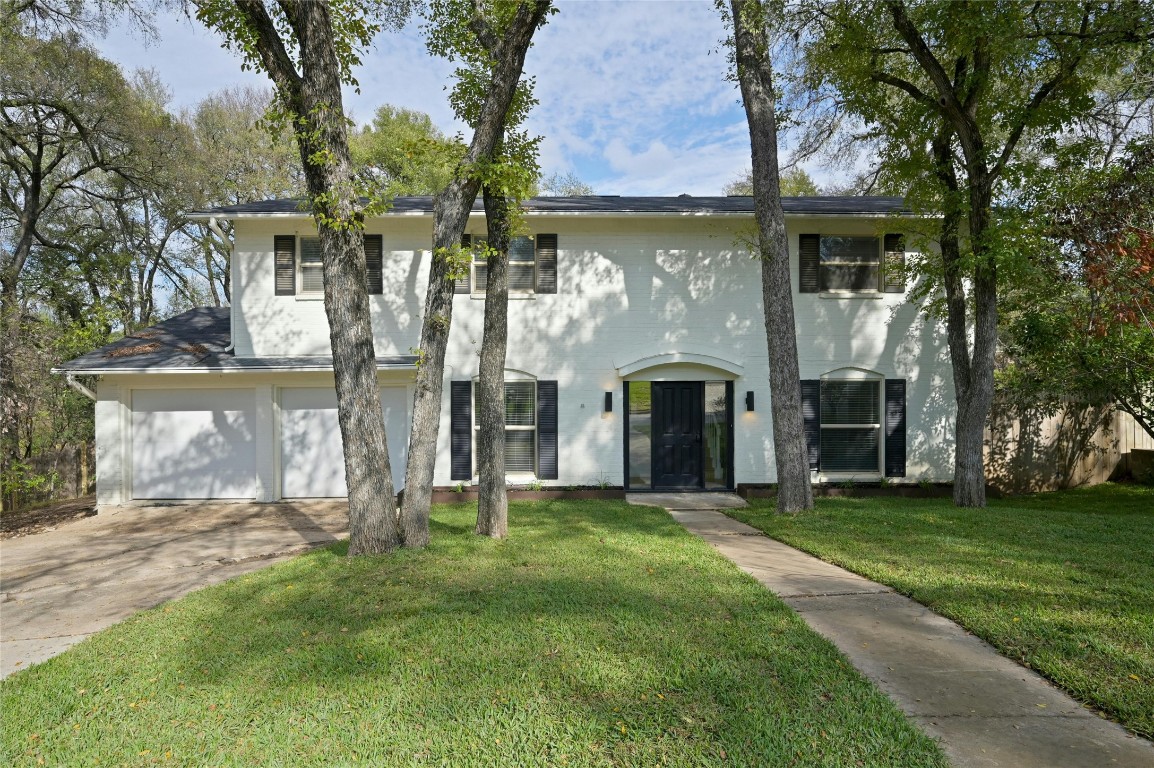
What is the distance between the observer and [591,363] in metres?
10.5

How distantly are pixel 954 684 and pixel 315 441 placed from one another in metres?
9.94

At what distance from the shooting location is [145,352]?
10375 millimetres

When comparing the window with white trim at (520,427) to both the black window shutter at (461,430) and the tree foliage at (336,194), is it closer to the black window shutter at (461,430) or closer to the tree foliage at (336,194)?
the black window shutter at (461,430)

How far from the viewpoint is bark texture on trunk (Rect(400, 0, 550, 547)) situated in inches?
241

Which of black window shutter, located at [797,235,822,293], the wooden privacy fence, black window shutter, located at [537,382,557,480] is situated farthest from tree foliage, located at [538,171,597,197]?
the wooden privacy fence

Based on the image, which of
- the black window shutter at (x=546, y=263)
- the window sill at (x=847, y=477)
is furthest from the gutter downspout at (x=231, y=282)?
the window sill at (x=847, y=477)

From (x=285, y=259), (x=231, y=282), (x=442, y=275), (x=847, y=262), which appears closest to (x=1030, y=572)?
(x=442, y=275)

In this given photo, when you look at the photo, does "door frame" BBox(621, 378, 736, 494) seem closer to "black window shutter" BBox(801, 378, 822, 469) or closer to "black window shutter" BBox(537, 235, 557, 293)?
"black window shutter" BBox(801, 378, 822, 469)

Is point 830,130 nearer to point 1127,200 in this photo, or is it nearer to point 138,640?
point 1127,200

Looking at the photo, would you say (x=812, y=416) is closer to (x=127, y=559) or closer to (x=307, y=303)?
(x=307, y=303)

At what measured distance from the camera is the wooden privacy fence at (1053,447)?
10906mm

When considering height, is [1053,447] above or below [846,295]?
below

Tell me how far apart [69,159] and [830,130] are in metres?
20.1

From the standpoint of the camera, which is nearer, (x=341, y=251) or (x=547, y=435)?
(x=341, y=251)
